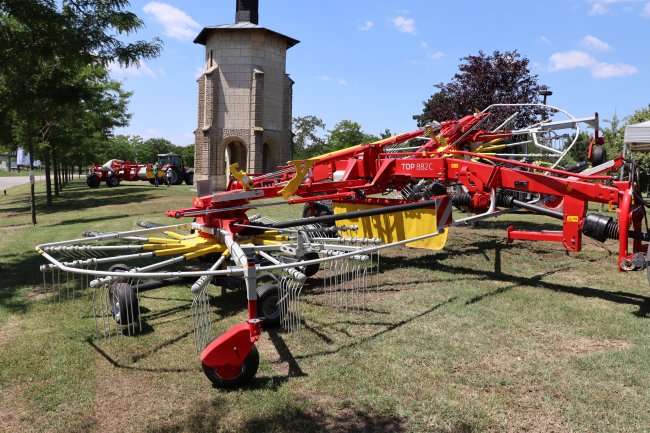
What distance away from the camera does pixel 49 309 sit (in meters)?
5.78

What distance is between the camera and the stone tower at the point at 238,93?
2764 centimetres

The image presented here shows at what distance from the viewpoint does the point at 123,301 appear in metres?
4.88

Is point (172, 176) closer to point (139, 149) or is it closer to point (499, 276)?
point (499, 276)

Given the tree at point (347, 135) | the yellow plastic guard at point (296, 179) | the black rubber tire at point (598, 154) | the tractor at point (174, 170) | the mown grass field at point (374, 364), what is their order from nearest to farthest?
the mown grass field at point (374, 364)
the black rubber tire at point (598, 154)
the yellow plastic guard at point (296, 179)
the tractor at point (174, 170)
the tree at point (347, 135)

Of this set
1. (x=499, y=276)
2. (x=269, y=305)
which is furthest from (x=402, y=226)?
(x=269, y=305)

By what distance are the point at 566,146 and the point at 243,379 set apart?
631 cm

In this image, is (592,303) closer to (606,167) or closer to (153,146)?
(606,167)

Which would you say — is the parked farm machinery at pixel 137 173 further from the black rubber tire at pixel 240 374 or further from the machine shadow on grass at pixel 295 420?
the machine shadow on grass at pixel 295 420

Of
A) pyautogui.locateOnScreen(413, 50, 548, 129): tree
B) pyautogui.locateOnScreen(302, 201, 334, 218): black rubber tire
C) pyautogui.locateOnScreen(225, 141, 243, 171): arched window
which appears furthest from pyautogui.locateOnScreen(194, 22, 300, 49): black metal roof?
pyautogui.locateOnScreen(302, 201, 334, 218): black rubber tire

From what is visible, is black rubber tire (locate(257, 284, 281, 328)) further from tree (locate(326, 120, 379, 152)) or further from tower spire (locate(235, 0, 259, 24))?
tree (locate(326, 120, 379, 152))

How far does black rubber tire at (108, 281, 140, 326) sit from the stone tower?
2287 cm

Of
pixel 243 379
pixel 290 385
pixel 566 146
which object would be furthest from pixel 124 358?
pixel 566 146

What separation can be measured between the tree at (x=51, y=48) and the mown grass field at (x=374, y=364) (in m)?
3.84

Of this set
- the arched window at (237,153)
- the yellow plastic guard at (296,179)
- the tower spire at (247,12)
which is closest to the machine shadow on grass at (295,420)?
the yellow plastic guard at (296,179)
